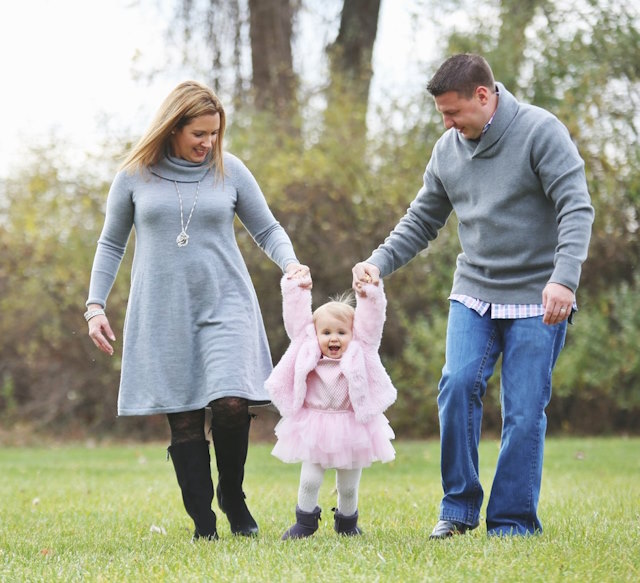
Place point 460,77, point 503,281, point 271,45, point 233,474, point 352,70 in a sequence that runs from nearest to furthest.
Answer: point 460,77 → point 503,281 → point 233,474 → point 352,70 → point 271,45

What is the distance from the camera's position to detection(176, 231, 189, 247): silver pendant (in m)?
5.04

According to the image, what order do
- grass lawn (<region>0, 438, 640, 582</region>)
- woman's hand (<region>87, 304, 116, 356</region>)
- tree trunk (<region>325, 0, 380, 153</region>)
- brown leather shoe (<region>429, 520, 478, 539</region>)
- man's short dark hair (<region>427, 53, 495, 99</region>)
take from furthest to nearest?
tree trunk (<region>325, 0, 380, 153</region>)
woman's hand (<region>87, 304, 116, 356</region>)
brown leather shoe (<region>429, 520, 478, 539</region>)
man's short dark hair (<region>427, 53, 495, 99</region>)
grass lawn (<region>0, 438, 640, 582</region>)

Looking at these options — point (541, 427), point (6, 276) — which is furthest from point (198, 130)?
point (6, 276)

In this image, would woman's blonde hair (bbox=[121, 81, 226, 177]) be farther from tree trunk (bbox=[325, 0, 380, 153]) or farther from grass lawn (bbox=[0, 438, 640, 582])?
tree trunk (bbox=[325, 0, 380, 153])

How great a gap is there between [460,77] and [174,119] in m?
1.28

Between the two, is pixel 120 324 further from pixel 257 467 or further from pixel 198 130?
pixel 198 130

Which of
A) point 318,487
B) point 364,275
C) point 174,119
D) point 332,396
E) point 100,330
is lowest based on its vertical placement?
point 318,487

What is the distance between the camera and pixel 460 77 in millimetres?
4711

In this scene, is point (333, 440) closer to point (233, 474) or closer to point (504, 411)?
point (233, 474)

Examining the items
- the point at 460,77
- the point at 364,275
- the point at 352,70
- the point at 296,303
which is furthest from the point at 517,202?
the point at 352,70

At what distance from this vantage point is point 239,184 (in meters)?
5.25

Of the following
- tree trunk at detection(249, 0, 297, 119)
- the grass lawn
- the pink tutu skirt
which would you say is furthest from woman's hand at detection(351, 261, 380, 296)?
tree trunk at detection(249, 0, 297, 119)

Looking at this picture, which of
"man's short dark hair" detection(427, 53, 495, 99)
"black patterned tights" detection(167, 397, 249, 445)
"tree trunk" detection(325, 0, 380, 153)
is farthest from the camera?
"tree trunk" detection(325, 0, 380, 153)

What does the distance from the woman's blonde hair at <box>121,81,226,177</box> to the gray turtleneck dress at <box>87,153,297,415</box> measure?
0.18 ft
